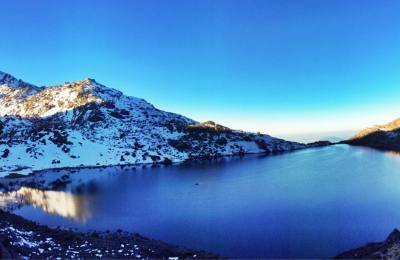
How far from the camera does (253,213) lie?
64.4 m

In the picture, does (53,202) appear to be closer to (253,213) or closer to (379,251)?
(253,213)

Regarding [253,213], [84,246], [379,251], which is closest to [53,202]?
[84,246]

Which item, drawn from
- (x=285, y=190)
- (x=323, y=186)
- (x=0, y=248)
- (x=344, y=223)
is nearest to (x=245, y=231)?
(x=344, y=223)

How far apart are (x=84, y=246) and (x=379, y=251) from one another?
3616cm

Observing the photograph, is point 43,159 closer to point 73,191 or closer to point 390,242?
point 73,191

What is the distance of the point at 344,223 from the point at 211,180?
227 feet

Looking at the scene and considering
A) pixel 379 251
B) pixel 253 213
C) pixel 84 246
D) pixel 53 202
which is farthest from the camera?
pixel 53 202

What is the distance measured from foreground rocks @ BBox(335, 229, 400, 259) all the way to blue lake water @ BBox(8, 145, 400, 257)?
2.12m

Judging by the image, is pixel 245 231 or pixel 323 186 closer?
pixel 245 231

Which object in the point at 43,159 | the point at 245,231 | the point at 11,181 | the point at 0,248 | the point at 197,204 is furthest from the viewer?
the point at 43,159

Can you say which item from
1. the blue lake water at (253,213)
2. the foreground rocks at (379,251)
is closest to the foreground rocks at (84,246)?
the blue lake water at (253,213)

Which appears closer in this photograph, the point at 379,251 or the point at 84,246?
the point at 379,251

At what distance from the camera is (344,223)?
2130 inches

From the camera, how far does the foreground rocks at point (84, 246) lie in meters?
36.9
